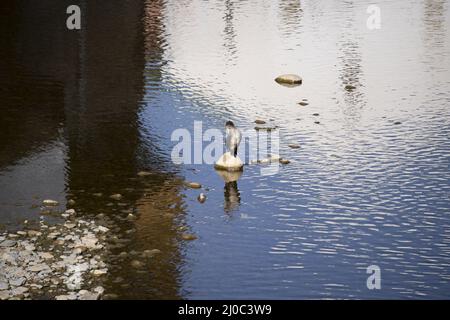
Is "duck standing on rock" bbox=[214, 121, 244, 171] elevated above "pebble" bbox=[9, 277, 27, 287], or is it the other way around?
"duck standing on rock" bbox=[214, 121, 244, 171]

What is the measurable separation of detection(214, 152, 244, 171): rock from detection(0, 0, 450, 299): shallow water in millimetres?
143

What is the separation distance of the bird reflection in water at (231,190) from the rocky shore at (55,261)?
1.62m

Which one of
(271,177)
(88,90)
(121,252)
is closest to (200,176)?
(271,177)

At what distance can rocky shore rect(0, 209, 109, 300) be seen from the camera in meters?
8.33

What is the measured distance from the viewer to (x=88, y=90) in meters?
15.8

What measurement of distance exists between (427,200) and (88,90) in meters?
7.20

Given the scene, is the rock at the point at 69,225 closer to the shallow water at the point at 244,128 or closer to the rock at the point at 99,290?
the shallow water at the point at 244,128

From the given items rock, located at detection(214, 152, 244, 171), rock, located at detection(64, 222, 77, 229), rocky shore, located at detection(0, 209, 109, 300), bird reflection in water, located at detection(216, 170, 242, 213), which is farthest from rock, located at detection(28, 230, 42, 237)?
rock, located at detection(214, 152, 244, 171)

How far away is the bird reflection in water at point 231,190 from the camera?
35.0 ft

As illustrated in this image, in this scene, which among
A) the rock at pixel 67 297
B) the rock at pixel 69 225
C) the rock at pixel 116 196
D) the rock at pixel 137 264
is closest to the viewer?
the rock at pixel 67 297

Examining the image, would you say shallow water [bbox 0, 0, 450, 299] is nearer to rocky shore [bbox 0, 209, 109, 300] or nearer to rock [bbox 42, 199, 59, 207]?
rock [bbox 42, 199, 59, 207]

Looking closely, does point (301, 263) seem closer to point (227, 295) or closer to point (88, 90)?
point (227, 295)

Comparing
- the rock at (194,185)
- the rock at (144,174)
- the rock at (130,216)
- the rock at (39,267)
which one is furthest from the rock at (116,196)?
the rock at (39,267)

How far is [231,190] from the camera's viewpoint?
11156 millimetres
